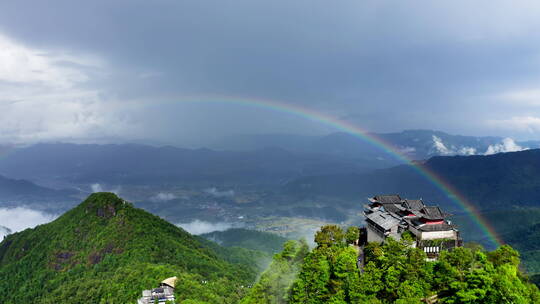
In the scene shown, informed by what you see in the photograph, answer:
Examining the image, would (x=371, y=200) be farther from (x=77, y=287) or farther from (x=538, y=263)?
(x=538, y=263)

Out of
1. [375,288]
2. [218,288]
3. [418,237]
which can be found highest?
[418,237]

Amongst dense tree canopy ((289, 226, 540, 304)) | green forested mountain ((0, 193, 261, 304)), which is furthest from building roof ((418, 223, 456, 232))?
green forested mountain ((0, 193, 261, 304))

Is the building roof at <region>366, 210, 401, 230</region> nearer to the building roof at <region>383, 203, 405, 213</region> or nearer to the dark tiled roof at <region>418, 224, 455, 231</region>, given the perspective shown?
the building roof at <region>383, 203, 405, 213</region>

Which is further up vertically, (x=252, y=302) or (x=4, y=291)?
(x=252, y=302)

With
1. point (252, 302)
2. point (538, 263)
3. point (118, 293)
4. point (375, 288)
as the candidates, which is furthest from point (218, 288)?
point (538, 263)

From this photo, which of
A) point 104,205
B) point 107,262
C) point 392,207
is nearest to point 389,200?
point 392,207

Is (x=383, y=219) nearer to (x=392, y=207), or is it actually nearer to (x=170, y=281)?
(x=392, y=207)

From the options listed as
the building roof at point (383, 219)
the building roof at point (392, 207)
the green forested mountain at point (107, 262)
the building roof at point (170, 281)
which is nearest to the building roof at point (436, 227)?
the building roof at point (383, 219)

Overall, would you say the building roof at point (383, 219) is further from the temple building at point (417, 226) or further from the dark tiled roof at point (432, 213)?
the dark tiled roof at point (432, 213)
